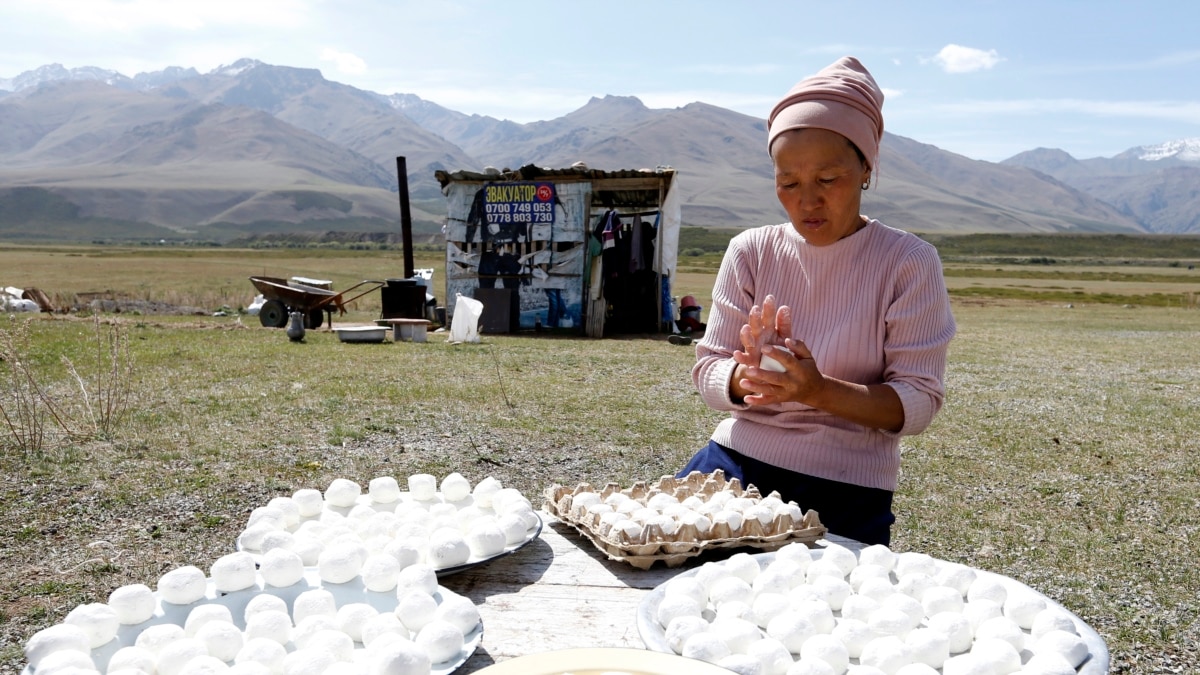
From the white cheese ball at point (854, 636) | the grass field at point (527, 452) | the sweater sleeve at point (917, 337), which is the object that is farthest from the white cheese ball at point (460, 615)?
the grass field at point (527, 452)

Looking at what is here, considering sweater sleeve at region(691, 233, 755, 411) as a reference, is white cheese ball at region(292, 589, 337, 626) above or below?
below

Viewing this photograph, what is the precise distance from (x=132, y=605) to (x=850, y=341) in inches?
A: 76.4

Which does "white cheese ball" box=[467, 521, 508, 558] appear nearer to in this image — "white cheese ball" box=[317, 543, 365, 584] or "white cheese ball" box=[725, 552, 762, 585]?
"white cheese ball" box=[317, 543, 365, 584]

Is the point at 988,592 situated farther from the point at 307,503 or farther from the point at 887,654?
the point at 307,503

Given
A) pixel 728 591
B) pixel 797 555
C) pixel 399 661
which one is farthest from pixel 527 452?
pixel 399 661

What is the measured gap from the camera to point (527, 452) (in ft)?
24.6

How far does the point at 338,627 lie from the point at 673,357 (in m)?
12.4

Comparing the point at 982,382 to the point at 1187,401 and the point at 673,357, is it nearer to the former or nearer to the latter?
the point at 1187,401

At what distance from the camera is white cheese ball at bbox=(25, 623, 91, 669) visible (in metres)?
1.46

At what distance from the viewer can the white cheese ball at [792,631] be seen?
1620 mm

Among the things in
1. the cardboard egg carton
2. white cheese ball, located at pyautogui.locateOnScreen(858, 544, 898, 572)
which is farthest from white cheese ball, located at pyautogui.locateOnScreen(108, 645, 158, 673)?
white cheese ball, located at pyautogui.locateOnScreen(858, 544, 898, 572)

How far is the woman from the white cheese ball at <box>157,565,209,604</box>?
1.37 metres

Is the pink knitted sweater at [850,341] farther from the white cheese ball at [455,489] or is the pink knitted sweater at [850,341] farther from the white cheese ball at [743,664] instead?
the white cheese ball at [743,664]

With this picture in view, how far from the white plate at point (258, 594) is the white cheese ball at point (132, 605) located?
0.01 meters
